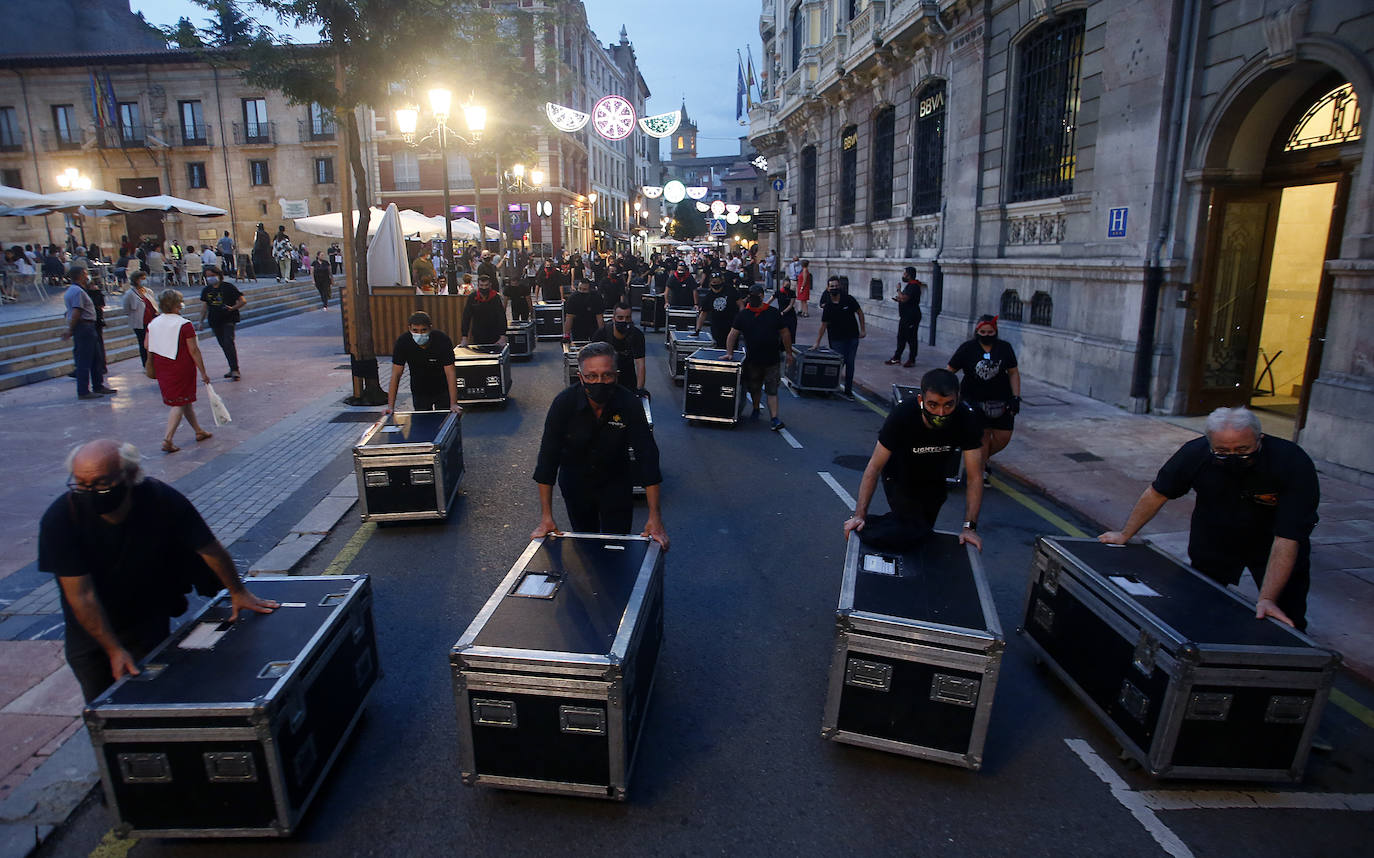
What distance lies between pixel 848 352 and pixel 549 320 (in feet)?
32.3

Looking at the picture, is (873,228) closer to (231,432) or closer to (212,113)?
(231,432)

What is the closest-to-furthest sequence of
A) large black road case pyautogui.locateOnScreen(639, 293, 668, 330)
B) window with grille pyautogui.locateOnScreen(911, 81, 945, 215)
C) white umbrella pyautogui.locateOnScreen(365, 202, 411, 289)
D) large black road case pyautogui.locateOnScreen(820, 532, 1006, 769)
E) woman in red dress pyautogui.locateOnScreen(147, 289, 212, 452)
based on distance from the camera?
large black road case pyautogui.locateOnScreen(820, 532, 1006, 769), woman in red dress pyautogui.locateOnScreen(147, 289, 212, 452), white umbrella pyautogui.locateOnScreen(365, 202, 411, 289), window with grille pyautogui.locateOnScreen(911, 81, 945, 215), large black road case pyautogui.locateOnScreen(639, 293, 668, 330)

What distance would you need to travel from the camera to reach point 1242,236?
11.2 meters

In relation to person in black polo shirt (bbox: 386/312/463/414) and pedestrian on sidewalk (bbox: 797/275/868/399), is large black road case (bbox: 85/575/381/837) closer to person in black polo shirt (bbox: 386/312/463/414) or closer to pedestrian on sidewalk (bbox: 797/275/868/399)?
person in black polo shirt (bbox: 386/312/463/414)

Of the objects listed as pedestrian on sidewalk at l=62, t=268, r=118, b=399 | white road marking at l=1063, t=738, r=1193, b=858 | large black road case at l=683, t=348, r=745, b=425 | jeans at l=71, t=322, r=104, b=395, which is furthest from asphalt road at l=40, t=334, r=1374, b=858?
jeans at l=71, t=322, r=104, b=395

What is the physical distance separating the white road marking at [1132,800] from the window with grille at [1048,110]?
495 inches

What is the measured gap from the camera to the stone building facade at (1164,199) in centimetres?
894

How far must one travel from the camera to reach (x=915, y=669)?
3756mm

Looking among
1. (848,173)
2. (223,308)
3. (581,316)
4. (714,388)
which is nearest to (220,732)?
(714,388)

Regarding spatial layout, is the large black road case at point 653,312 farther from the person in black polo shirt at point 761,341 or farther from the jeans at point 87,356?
the jeans at point 87,356

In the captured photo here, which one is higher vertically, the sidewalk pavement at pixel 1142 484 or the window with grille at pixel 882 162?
the window with grille at pixel 882 162

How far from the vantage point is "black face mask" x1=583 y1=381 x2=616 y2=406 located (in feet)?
15.1

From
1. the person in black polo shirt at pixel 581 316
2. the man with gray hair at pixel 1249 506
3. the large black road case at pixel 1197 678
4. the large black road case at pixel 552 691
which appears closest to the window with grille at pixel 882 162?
the person in black polo shirt at pixel 581 316

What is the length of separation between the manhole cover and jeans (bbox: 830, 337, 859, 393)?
177 inches
